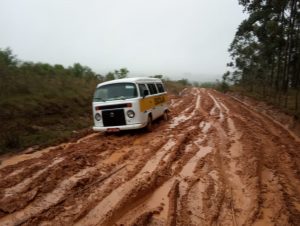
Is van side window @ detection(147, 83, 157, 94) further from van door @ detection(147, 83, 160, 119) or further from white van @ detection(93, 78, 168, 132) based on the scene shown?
white van @ detection(93, 78, 168, 132)

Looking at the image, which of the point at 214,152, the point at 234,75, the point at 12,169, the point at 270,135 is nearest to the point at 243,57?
the point at 234,75

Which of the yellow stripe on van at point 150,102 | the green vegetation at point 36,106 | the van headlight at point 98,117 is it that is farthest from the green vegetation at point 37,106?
the yellow stripe on van at point 150,102

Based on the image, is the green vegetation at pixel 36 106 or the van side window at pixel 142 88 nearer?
the green vegetation at pixel 36 106

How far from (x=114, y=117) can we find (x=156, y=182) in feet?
17.7

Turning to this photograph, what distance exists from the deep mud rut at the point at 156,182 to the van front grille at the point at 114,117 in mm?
616

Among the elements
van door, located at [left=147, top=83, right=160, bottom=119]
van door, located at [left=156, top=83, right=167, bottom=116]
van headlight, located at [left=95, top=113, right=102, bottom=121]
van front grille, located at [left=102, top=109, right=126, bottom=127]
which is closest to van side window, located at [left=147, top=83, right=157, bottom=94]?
van door, located at [left=147, top=83, right=160, bottom=119]

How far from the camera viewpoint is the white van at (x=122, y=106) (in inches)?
487

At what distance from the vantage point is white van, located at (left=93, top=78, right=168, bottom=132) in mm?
12359

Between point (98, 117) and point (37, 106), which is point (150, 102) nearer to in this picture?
Answer: point (98, 117)

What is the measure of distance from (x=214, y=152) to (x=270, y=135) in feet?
12.7

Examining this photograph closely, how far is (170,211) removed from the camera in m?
5.89

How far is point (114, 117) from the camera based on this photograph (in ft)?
40.8

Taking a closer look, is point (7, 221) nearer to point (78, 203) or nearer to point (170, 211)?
point (78, 203)

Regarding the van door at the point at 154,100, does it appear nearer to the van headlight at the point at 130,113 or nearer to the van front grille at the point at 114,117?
the van headlight at the point at 130,113
